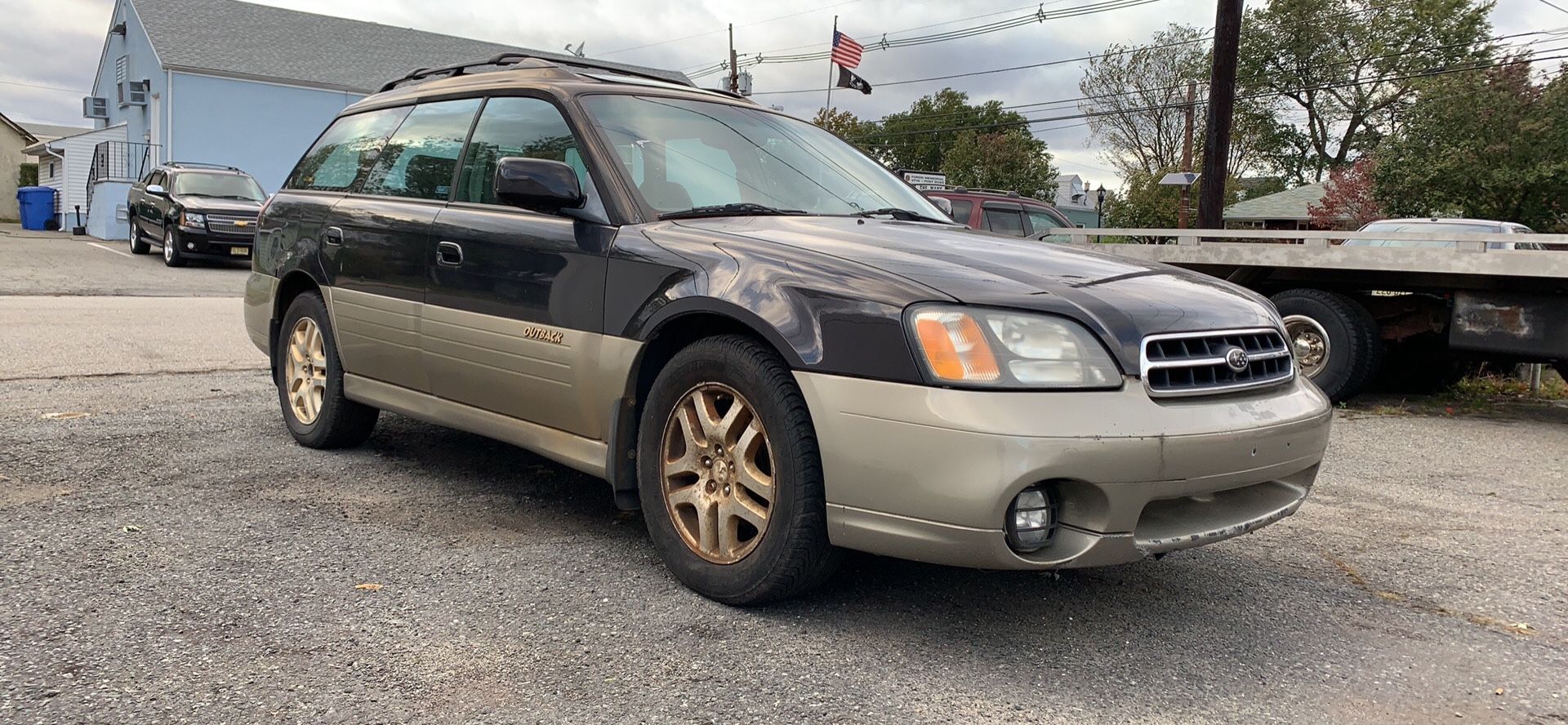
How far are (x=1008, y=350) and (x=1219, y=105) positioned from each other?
1112 cm

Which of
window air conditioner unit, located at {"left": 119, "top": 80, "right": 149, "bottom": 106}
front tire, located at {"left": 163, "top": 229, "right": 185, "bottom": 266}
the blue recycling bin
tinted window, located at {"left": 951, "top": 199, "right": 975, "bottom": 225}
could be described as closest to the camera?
tinted window, located at {"left": 951, "top": 199, "right": 975, "bottom": 225}

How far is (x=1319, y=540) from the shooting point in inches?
172

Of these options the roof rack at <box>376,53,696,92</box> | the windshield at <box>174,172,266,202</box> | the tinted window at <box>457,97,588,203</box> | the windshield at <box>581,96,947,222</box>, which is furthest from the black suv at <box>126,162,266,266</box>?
the windshield at <box>581,96,947,222</box>

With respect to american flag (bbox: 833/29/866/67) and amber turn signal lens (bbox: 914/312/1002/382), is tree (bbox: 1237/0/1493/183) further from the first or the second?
amber turn signal lens (bbox: 914/312/1002/382)

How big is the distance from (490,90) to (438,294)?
848 mm

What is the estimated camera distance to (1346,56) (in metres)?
47.5

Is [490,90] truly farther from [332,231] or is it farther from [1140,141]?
[1140,141]

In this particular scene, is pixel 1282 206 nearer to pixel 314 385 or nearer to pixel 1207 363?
pixel 314 385

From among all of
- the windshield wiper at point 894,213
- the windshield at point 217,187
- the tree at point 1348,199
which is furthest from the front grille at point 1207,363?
the tree at point 1348,199

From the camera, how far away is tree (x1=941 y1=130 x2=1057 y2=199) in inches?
2235

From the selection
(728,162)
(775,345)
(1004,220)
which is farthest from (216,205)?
(775,345)

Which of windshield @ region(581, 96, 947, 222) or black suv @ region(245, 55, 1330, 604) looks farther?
windshield @ region(581, 96, 947, 222)

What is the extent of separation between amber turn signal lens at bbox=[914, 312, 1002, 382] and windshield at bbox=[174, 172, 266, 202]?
19345mm

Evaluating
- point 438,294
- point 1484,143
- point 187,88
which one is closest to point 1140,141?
point 1484,143
